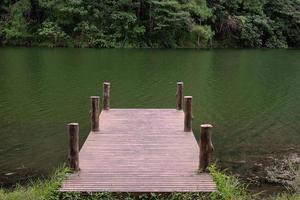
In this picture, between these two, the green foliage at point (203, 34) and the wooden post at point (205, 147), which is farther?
the green foliage at point (203, 34)

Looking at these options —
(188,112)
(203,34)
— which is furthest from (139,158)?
(203,34)

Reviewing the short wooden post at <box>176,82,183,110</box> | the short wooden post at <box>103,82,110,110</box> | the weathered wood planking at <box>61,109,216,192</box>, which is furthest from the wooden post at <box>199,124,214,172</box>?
the short wooden post at <box>103,82,110,110</box>

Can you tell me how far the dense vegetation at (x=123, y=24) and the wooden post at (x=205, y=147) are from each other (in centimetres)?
3666

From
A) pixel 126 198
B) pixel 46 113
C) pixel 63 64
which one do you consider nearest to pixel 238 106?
pixel 46 113

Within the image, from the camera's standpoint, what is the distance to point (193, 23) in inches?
1823

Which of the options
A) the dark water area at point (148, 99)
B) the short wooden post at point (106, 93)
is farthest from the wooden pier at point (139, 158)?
the short wooden post at point (106, 93)

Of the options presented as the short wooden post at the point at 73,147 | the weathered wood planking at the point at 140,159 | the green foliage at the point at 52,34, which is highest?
the green foliage at the point at 52,34

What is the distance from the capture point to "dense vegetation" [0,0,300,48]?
45000 millimetres

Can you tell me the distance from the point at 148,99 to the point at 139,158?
926 centimetres

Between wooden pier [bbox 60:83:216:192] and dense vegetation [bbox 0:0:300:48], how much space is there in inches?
1293

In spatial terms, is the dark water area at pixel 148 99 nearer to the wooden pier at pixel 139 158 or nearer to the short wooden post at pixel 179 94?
the short wooden post at pixel 179 94

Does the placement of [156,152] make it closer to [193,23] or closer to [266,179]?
[266,179]

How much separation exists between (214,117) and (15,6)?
37.2 metres

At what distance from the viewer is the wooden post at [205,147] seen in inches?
339
